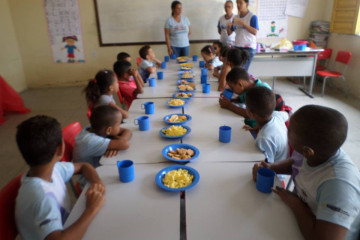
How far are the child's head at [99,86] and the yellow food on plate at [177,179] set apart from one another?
54.5 inches

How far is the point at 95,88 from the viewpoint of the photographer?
8.00ft

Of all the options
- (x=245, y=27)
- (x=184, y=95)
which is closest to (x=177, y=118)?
(x=184, y=95)

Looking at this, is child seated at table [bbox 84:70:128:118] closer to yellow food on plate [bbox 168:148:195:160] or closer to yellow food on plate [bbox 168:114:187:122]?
yellow food on plate [bbox 168:114:187:122]

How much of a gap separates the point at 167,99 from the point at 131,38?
3805mm

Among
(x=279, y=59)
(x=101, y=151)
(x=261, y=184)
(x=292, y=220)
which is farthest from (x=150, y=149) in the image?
(x=279, y=59)

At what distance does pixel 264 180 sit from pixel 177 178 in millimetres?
411

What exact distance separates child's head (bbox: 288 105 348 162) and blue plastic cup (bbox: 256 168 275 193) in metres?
0.19

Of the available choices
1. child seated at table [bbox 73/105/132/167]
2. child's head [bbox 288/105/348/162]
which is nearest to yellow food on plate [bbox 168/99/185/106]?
child seated at table [bbox 73/105/132/167]

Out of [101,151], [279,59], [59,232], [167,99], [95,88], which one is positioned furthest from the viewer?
[279,59]

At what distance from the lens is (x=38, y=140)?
1.10 m

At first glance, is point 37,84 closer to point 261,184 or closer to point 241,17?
point 241,17

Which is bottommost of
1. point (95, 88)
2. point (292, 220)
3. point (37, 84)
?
point (37, 84)

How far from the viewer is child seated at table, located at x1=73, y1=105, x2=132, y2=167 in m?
1.64

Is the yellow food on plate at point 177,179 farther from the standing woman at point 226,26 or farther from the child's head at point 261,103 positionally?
the standing woman at point 226,26
